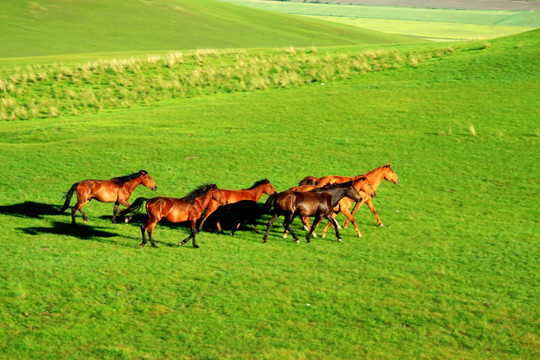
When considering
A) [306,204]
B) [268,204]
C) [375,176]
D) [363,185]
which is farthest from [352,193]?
[268,204]

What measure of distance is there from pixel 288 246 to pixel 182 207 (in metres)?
2.90

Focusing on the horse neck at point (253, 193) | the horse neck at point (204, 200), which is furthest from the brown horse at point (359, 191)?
the horse neck at point (204, 200)

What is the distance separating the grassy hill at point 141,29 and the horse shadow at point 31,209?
50132mm

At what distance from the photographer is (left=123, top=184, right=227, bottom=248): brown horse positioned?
16.0 meters

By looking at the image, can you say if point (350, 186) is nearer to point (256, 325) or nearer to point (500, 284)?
point (500, 284)

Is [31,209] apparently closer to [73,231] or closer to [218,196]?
[73,231]

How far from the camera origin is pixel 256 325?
12227 mm

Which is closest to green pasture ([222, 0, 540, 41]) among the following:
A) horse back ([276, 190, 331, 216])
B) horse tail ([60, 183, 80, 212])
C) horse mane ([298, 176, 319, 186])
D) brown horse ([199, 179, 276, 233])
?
horse mane ([298, 176, 319, 186])

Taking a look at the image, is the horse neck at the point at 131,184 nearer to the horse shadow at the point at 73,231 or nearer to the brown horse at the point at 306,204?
the horse shadow at the point at 73,231

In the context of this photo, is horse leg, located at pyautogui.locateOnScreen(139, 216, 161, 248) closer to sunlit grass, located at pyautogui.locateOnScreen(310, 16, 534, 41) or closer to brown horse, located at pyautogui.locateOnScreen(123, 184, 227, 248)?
brown horse, located at pyautogui.locateOnScreen(123, 184, 227, 248)

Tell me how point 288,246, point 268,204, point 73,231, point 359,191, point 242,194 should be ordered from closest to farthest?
point 288,246, point 73,231, point 268,204, point 242,194, point 359,191

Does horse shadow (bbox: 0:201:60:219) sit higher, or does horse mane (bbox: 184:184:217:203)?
horse mane (bbox: 184:184:217:203)

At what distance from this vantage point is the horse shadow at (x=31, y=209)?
1906 centimetres

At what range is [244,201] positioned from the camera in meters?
18.0
